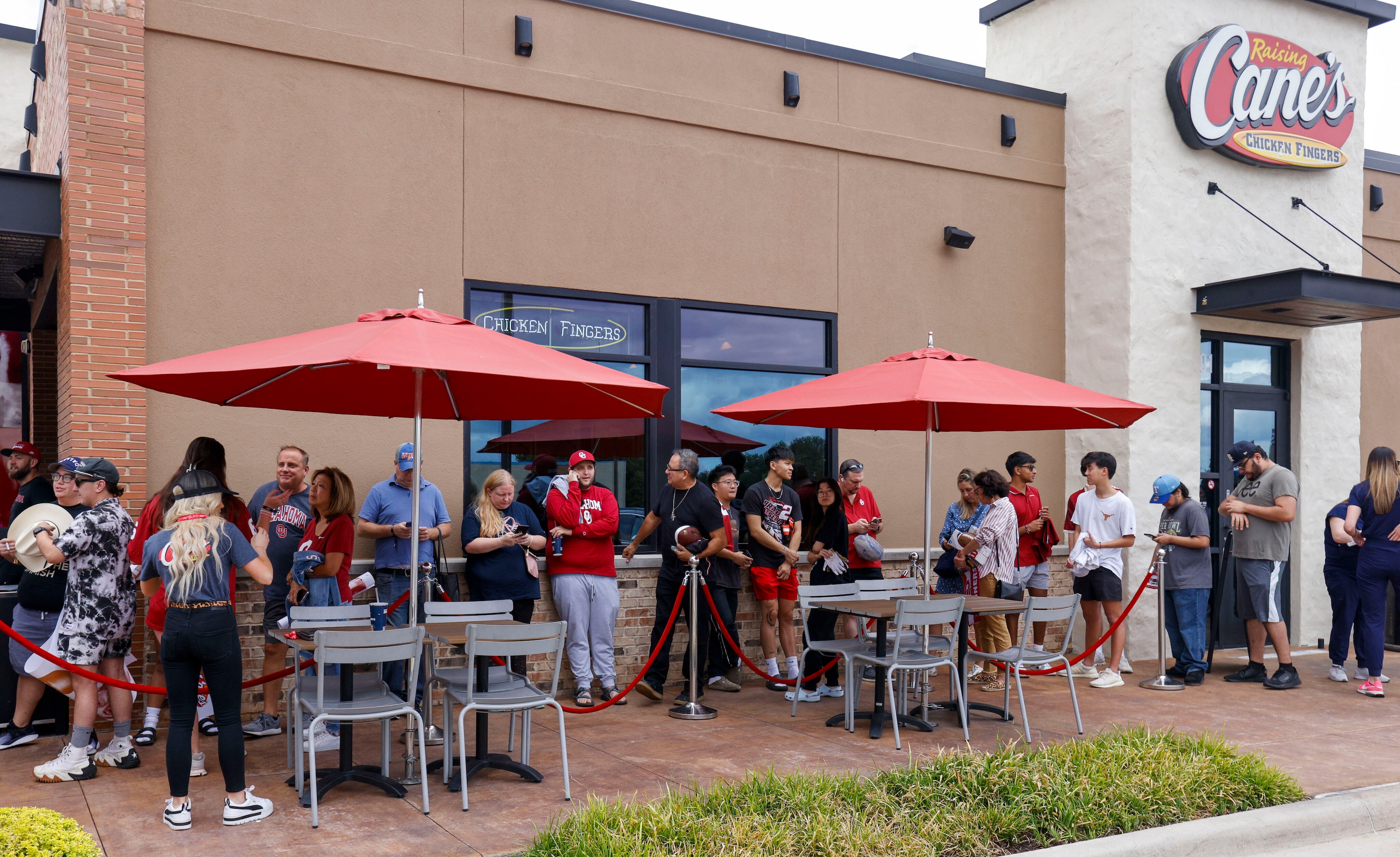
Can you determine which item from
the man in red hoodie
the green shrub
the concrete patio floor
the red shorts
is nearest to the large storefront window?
the man in red hoodie

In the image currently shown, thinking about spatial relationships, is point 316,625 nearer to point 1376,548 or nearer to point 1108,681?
point 1108,681

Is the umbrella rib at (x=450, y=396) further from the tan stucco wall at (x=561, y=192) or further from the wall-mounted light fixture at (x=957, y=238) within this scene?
the wall-mounted light fixture at (x=957, y=238)

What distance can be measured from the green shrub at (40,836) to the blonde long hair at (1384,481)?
9247mm

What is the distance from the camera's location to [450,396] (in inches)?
267

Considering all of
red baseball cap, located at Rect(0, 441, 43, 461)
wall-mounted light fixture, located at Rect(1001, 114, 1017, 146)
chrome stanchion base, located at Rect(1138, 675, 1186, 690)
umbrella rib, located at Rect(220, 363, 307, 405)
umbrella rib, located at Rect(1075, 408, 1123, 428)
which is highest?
wall-mounted light fixture, located at Rect(1001, 114, 1017, 146)

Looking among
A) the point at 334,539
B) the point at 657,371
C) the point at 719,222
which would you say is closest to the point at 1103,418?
the point at 657,371

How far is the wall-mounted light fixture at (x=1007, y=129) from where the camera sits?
11.1m

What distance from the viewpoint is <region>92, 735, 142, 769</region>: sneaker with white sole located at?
6.33 m

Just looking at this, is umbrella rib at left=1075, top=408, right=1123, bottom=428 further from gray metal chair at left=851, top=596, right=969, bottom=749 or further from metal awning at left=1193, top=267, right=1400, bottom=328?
metal awning at left=1193, top=267, right=1400, bottom=328

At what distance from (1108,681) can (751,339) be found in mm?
4210

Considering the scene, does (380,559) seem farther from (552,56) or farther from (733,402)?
(552,56)

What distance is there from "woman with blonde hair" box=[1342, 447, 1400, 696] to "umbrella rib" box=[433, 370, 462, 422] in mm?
7244

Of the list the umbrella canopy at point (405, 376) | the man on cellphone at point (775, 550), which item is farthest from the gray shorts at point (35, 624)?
the man on cellphone at point (775, 550)

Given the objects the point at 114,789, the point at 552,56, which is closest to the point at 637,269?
the point at 552,56
